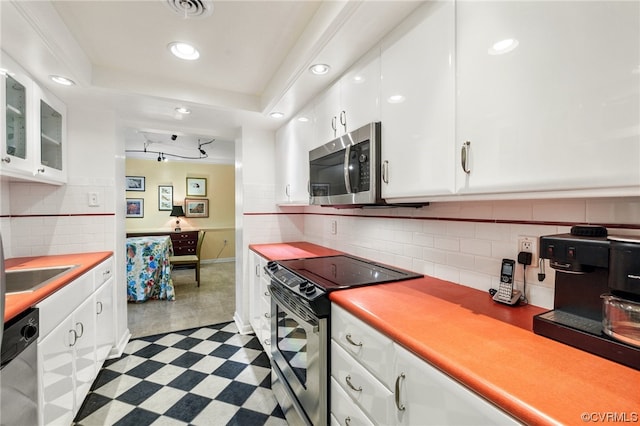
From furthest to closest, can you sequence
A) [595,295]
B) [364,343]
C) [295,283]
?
1. [295,283]
2. [364,343]
3. [595,295]

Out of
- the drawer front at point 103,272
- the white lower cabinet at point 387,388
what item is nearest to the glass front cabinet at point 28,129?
the drawer front at point 103,272

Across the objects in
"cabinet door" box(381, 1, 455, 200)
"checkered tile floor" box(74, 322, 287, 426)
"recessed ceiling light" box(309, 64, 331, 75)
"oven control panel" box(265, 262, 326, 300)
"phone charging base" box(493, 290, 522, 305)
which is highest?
"recessed ceiling light" box(309, 64, 331, 75)

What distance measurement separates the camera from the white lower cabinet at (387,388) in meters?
0.67

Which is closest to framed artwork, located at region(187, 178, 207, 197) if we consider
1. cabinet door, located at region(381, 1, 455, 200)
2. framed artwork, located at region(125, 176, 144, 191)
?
framed artwork, located at region(125, 176, 144, 191)

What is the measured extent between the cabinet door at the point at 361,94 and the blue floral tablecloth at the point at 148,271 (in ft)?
Answer: 11.1

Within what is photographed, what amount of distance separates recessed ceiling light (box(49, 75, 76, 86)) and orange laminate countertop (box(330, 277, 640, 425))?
2215mm

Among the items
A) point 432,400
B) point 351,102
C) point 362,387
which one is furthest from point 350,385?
point 351,102

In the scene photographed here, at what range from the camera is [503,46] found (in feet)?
2.82

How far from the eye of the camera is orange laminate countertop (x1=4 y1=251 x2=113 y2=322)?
106 cm

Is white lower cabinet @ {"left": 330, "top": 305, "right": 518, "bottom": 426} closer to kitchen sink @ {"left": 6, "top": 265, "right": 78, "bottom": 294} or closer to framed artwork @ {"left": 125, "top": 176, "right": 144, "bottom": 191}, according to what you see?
kitchen sink @ {"left": 6, "top": 265, "right": 78, "bottom": 294}

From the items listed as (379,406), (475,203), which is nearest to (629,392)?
(379,406)

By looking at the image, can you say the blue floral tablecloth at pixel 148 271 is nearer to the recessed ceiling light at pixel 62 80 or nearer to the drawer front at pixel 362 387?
the recessed ceiling light at pixel 62 80

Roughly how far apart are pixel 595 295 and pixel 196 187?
644cm

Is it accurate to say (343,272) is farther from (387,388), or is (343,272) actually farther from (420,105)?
(420,105)
